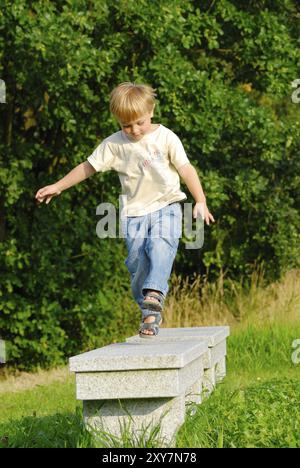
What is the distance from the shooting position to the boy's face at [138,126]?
595 centimetres

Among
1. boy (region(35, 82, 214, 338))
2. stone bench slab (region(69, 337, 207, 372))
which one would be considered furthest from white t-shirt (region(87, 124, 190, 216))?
stone bench slab (region(69, 337, 207, 372))

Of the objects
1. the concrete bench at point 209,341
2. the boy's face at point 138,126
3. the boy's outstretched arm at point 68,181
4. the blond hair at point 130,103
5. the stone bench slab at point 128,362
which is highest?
the blond hair at point 130,103

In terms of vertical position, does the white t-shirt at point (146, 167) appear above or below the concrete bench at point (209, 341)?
above

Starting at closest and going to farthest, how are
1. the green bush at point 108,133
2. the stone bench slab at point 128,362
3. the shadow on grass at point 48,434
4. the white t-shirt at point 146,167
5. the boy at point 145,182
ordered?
1. the stone bench slab at point 128,362
2. the shadow on grass at point 48,434
3. the boy at point 145,182
4. the white t-shirt at point 146,167
5. the green bush at point 108,133

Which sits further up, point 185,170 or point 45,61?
point 45,61

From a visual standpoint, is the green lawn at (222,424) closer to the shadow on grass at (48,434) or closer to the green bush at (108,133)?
the shadow on grass at (48,434)

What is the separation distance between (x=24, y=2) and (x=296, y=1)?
4.63 metres

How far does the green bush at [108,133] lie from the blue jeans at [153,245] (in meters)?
3.82

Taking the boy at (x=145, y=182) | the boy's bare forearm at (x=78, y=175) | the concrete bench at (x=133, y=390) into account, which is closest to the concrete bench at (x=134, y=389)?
the concrete bench at (x=133, y=390)

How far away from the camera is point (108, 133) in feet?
35.3

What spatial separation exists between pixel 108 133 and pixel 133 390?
6.35 metres

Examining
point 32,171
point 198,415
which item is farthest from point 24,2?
point 198,415

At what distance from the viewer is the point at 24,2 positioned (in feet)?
31.8

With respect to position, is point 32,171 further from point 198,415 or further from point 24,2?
point 198,415
